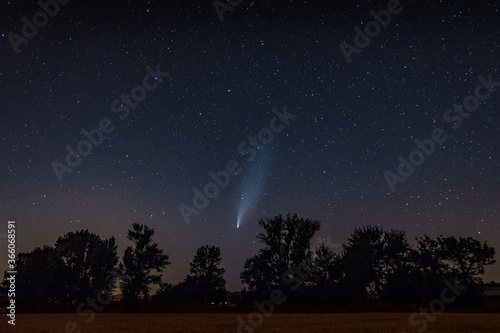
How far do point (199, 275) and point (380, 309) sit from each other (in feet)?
164

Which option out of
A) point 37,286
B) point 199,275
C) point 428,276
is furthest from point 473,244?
point 37,286

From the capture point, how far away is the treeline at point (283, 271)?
194ft

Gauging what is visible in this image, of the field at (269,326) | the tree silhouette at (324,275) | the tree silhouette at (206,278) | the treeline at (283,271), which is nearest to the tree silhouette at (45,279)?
the treeline at (283,271)

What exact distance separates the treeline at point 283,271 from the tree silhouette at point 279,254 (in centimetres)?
16

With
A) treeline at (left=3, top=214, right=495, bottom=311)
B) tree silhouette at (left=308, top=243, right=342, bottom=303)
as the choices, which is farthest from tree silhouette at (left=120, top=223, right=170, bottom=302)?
tree silhouette at (left=308, top=243, right=342, bottom=303)

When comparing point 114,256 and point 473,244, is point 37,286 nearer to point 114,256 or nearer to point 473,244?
point 114,256

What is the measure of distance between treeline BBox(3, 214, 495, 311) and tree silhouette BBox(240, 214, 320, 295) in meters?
0.16

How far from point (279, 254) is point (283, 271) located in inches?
166

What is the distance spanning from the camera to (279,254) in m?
71.6

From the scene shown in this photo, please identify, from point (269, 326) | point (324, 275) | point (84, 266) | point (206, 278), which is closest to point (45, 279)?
point (84, 266)

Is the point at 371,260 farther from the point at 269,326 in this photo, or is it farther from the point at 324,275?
the point at 269,326

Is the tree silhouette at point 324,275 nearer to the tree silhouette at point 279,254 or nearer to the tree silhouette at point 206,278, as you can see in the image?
the tree silhouette at point 279,254

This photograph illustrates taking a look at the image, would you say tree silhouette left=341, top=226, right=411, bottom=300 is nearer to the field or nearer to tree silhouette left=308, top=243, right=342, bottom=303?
tree silhouette left=308, top=243, right=342, bottom=303

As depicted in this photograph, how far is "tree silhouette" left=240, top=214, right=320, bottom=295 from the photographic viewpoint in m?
67.8
